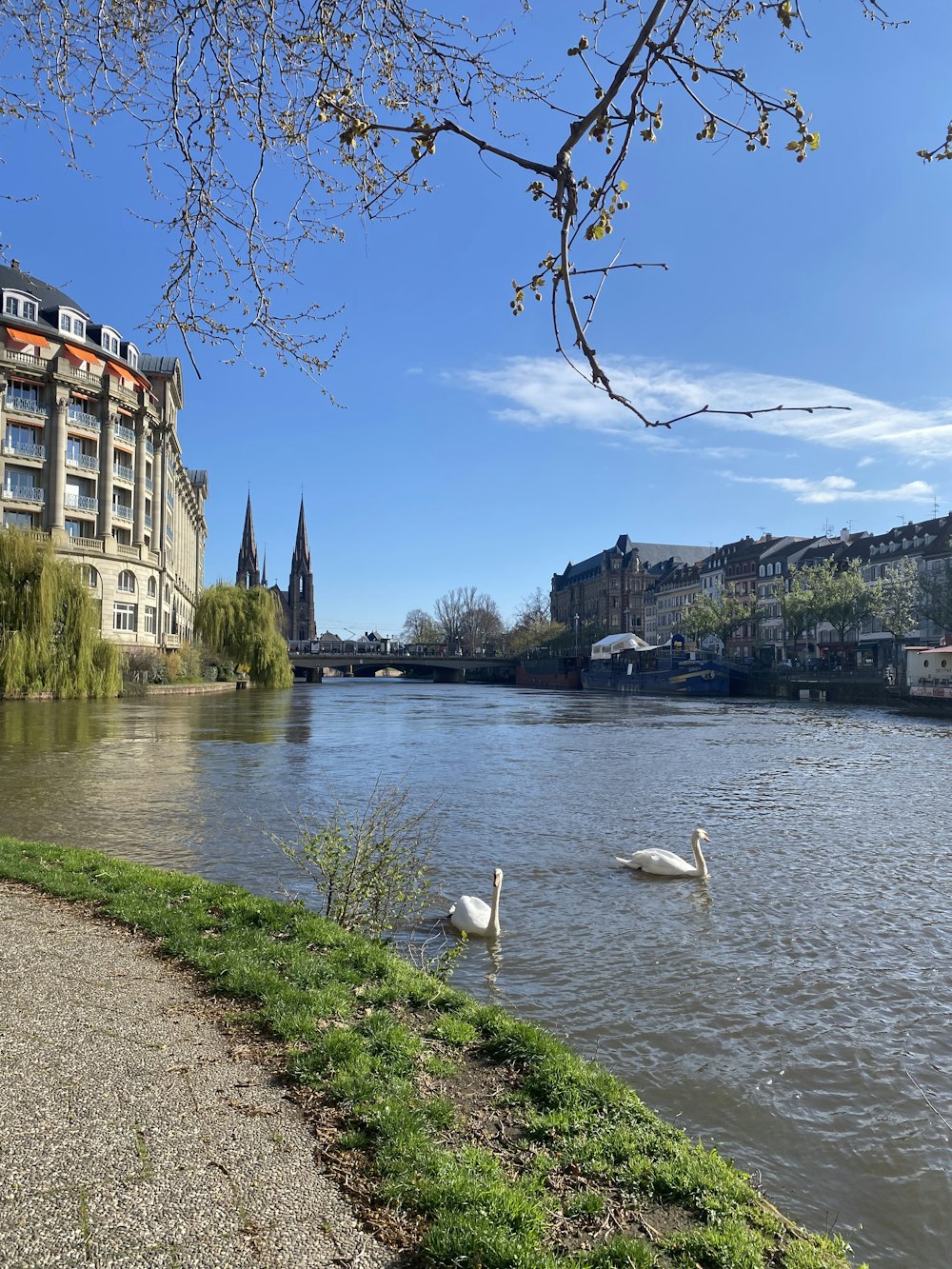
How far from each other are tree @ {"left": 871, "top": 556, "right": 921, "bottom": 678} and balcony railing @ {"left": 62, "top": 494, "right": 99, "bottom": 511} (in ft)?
187

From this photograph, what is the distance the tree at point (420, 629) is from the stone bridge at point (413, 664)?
847cm

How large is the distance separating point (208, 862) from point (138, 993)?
6.60 metres

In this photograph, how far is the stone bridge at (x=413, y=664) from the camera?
107500 mm

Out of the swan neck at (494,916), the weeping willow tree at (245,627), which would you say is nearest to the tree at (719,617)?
the weeping willow tree at (245,627)

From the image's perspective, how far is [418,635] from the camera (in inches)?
7229

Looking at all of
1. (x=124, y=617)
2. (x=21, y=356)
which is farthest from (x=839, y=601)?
(x=21, y=356)

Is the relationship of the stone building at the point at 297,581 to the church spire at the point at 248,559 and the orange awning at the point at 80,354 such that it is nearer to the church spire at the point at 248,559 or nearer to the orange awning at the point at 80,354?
the church spire at the point at 248,559

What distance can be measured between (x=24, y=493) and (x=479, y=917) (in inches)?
2097

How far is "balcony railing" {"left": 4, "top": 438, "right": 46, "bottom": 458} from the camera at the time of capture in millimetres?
53688

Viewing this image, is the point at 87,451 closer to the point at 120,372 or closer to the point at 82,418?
the point at 82,418

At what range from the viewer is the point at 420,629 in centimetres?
18650

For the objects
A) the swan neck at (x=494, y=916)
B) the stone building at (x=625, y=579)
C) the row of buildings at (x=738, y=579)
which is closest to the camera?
the swan neck at (x=494, y=916)

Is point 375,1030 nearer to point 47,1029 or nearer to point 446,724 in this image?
point 47,1029

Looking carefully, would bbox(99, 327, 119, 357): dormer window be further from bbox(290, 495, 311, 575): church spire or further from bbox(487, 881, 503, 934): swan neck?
bbox(290, 495, 311, 575): church spire
